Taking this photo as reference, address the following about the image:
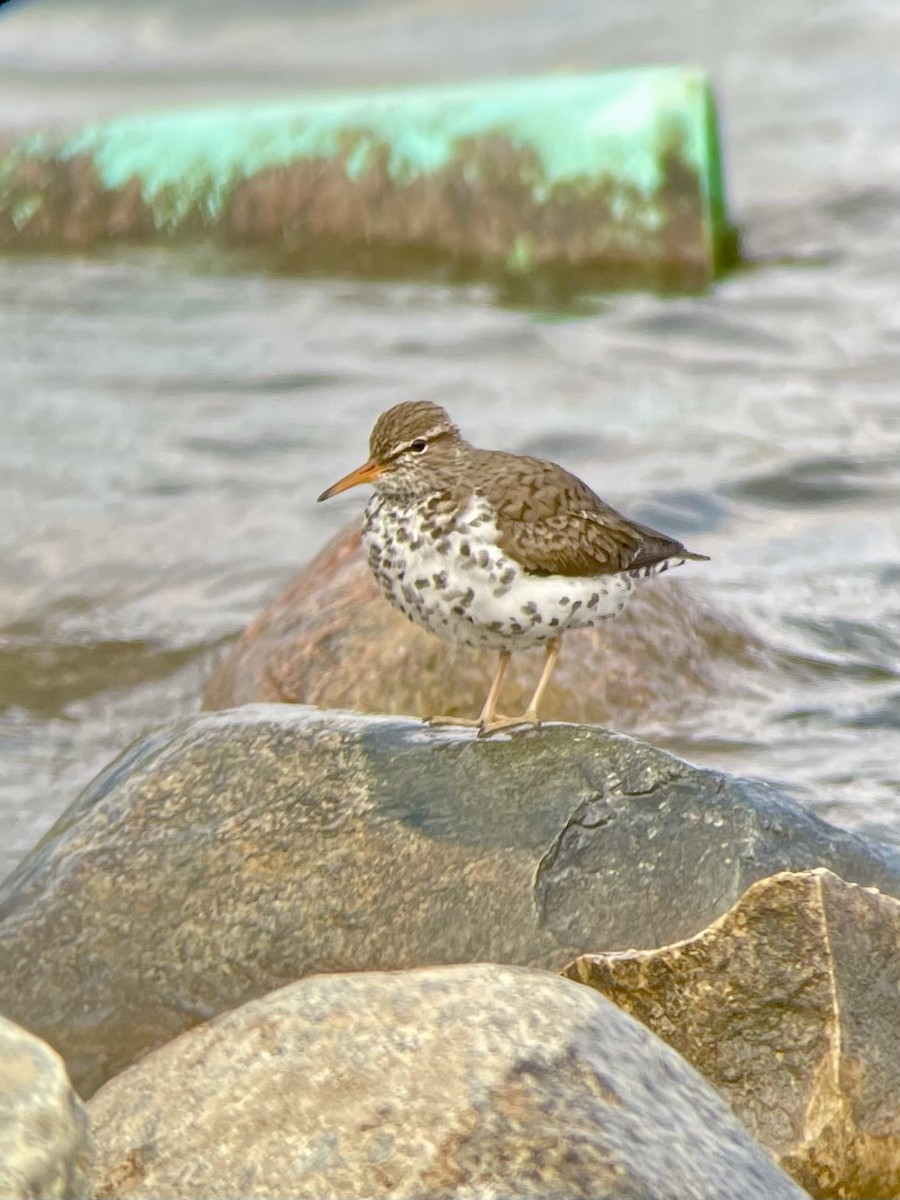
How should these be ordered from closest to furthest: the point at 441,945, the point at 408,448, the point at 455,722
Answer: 1. the point at 441,945
2. the point at 455,722
3. the point at 408,448

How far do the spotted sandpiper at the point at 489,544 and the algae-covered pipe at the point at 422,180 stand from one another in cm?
760

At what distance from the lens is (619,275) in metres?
13.1

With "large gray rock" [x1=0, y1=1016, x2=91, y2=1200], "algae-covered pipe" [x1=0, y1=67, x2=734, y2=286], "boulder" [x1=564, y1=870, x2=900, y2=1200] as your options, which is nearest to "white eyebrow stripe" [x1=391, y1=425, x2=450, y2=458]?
"boulder" [x1=564, y1=870, x2=900, y2=1200]

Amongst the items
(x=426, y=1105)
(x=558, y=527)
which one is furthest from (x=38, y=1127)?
(x=558, y=527)

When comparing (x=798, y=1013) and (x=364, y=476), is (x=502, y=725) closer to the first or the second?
(x=364, y=476)

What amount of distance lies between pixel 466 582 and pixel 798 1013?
1.40m

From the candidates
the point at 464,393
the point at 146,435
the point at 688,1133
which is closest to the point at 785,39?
the point at 464,393

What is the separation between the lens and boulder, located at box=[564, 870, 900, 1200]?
4500 mm

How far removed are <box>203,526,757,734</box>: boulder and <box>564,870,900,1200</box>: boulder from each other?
2415 millimetres

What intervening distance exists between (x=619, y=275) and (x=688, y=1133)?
991 cm

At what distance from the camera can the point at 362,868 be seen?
505cm

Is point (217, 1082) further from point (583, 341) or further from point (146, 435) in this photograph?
point (583, 341)

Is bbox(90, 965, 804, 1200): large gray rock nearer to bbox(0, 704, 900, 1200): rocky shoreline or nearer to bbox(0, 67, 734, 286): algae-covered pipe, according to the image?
bbox(0, 704, 900, 1200): rocky shoreline

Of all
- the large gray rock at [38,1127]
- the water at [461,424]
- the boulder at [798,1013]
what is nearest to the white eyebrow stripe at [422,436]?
the boulder at [798,1013]
